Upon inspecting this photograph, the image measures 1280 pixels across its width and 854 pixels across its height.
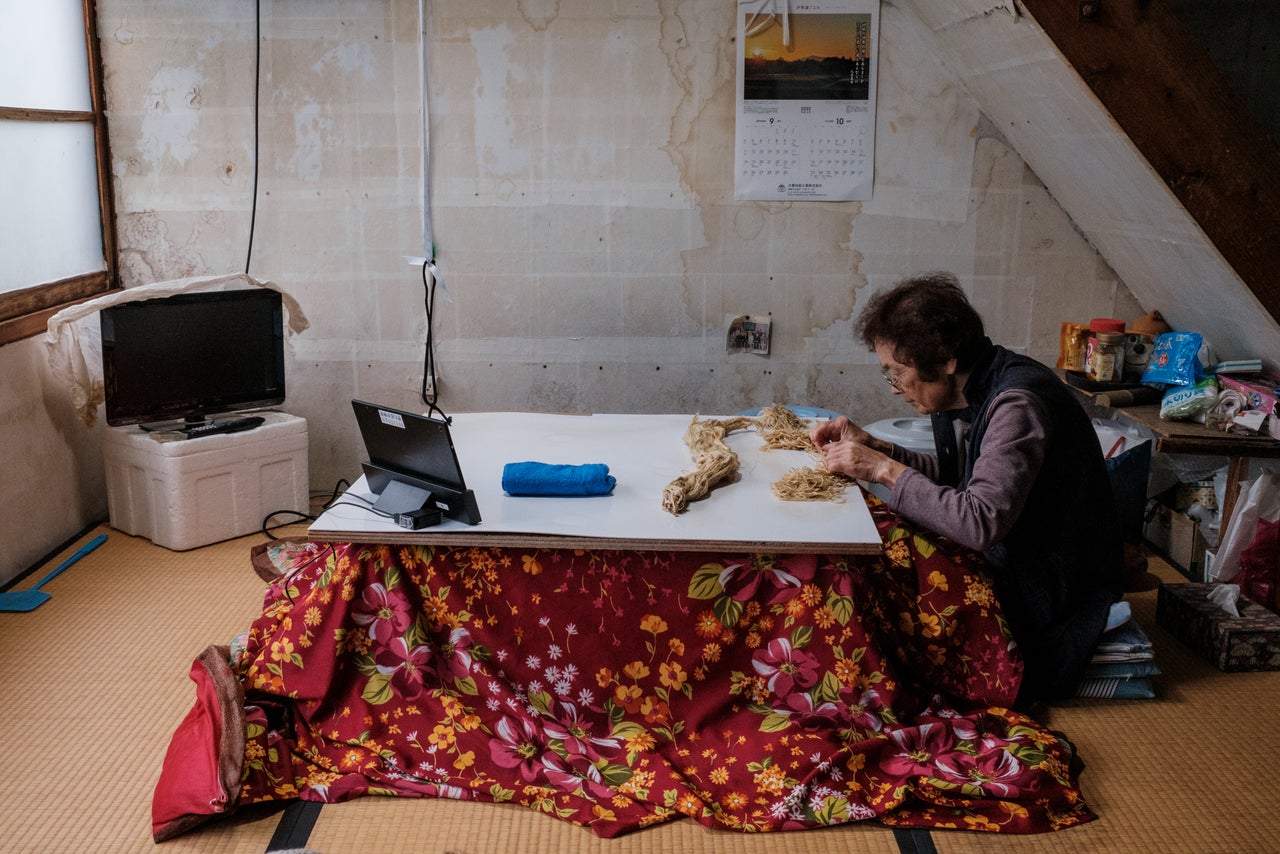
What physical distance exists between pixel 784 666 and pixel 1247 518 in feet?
5.20

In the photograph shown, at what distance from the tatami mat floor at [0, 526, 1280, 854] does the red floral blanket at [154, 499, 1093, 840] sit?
6 cm

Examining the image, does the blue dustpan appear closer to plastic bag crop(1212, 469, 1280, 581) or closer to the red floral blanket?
the red floral blanket

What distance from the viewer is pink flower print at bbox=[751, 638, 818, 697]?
86.9 inches

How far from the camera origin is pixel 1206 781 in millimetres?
2230

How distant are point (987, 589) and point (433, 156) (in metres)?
2.40

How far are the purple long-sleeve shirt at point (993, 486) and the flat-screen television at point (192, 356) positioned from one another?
87.8 inches

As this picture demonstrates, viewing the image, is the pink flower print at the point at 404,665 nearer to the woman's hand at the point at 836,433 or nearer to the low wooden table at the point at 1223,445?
the woman's hand at the point at 836,433

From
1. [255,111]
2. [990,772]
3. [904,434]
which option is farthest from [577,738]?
[255,111]

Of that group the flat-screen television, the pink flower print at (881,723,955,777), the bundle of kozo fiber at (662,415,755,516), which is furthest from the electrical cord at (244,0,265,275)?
the pink flower print at (881,723,955,777)

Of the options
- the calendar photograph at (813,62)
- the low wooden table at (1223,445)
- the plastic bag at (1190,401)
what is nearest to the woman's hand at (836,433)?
the low wooden table at (1223,445)

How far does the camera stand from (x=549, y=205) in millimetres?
3773

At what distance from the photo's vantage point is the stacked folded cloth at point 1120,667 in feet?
8.19

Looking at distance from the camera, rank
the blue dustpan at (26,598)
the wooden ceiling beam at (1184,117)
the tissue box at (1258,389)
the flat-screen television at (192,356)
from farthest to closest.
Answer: the flat-screen television at (192,356), the blue dustpan at (26,598), the tissue box at (1258,389), the wooden ceiling beam at (1184,117)

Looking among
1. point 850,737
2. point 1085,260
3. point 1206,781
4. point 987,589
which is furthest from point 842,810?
point 1085,260
